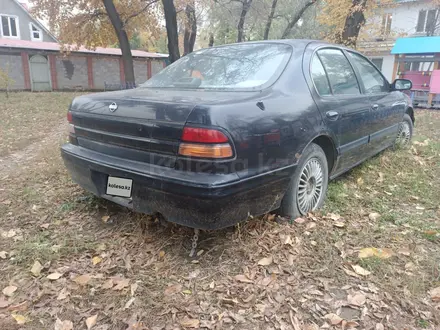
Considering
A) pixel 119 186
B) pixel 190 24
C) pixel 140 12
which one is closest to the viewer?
pixel 119 186

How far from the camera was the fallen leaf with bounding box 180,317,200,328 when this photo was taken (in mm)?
1976

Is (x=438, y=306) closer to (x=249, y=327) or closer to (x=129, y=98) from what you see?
(x=249, y=327)

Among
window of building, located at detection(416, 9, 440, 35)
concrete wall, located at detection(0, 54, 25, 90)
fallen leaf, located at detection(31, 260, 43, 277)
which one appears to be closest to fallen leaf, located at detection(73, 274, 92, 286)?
fallen leaf, located at detection(31, 260, 43, 277)

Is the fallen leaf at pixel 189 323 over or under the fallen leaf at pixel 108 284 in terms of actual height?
under

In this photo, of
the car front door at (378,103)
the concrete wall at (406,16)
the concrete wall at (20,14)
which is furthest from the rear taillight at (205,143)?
the concrete wall at (20,14)

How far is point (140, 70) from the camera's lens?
2712 cm

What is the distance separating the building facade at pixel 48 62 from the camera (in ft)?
70.1

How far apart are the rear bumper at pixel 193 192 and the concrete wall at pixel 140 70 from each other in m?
25.5

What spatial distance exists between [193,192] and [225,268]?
673 millimetres

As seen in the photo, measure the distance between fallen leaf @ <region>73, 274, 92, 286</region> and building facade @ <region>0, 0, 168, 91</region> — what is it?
59.5ft

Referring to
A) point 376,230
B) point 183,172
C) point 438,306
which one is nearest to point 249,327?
point 183,172

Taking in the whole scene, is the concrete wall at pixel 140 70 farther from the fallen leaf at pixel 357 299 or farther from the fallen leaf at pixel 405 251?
the fallen leaf at pixel 357 299

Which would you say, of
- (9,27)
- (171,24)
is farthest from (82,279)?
(9,27)

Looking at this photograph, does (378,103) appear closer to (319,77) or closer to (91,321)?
(319,77)
